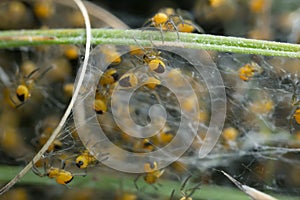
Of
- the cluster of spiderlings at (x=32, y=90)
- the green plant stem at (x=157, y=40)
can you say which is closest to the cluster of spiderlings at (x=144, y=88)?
the green plant stem at (x=157, y=40)

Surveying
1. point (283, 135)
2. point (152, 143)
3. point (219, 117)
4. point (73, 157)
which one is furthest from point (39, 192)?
point (283, 135)

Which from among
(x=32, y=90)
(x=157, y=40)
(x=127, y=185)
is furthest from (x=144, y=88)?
(x=32, y=90)

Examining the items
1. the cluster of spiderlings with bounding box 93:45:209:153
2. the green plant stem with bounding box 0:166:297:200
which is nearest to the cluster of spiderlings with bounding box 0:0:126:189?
the green plant stem with bounding box 0:166:297:200

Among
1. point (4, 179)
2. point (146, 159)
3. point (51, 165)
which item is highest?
point (146, 159)

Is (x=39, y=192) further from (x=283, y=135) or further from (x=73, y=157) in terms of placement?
(x=283, y=135)

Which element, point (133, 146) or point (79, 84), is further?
point (133, 146)

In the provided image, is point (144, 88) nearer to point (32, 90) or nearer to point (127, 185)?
point (127, 185)

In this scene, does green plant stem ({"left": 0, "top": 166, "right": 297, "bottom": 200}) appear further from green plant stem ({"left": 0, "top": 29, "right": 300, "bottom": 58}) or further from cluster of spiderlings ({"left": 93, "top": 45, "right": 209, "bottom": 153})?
green plant stem ({"left": 0, "top": 29, "right": 300, "bottom": 58})
